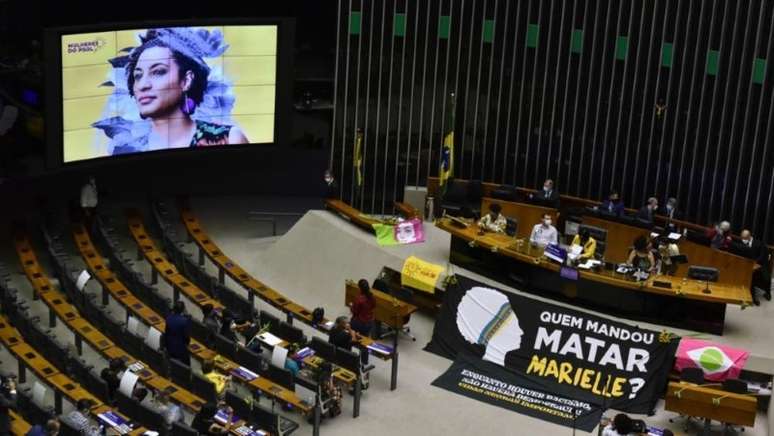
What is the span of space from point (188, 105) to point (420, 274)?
651 cm

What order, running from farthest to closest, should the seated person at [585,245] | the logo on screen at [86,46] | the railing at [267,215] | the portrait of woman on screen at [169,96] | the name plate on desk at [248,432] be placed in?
the railing at [267,215] → the portrait of woman on screen at [169,96] → the logo on screen at [86,46] → the seated person at [585,245] → the name plate on desk at [248,432]

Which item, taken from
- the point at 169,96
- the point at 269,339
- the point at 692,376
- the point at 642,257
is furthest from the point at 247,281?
the point at 692,376

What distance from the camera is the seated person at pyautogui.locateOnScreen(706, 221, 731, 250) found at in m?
21.2

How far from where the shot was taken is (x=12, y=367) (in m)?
19.6

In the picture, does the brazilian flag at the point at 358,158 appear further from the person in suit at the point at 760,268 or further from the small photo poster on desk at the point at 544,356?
the person in suit at the point at 760,268

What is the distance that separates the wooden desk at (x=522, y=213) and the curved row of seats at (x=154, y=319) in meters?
6.90

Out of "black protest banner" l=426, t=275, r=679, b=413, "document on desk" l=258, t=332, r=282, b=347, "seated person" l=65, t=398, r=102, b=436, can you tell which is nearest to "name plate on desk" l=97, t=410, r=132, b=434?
"seated person" l=65, t=398, r=102, b=436

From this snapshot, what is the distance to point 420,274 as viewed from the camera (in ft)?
71.2

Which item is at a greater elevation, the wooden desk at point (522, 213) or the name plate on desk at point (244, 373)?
the wooden desk at point (522, 213)

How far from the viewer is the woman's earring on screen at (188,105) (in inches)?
965

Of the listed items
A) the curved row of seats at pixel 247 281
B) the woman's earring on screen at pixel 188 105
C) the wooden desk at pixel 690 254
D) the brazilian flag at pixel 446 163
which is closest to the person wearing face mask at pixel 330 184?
the brazilian flag at pixel 446 163

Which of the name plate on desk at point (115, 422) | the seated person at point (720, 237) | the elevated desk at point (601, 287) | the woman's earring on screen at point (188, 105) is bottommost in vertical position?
the name plate on desk at point (115, 422)

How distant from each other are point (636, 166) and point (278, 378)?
10554 mm

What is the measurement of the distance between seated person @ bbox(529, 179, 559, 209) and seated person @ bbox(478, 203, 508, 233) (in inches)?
54.7
